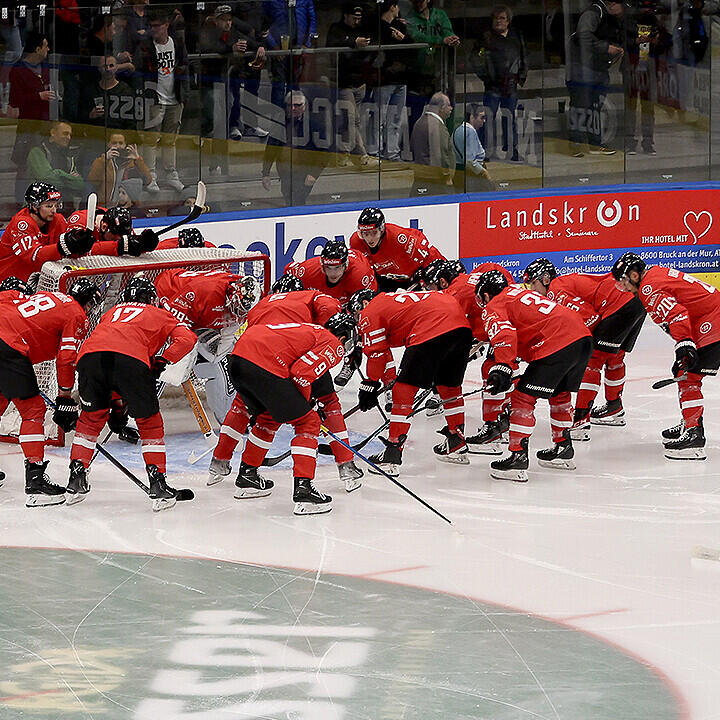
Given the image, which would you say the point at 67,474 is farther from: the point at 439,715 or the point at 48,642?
the point at 439,715

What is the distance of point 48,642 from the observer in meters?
4.31

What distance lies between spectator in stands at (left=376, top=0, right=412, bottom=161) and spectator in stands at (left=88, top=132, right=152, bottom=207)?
1.94 meters

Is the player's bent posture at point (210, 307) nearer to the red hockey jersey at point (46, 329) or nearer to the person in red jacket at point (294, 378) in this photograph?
the red hockey jersey at point (46, 329)

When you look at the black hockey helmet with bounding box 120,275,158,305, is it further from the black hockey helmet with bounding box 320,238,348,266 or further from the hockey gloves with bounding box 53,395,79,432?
the black hockey helmet with bounding box 320,238,348,266

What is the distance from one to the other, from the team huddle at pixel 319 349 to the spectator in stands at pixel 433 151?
2.40 metres

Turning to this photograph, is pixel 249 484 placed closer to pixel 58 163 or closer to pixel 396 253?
pixel 396 253

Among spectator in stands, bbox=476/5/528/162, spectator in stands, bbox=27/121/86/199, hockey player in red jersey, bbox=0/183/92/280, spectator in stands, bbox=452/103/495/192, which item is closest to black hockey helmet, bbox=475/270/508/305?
hockey player in red jersey, bbox=0/183/92/280

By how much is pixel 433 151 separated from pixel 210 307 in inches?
155

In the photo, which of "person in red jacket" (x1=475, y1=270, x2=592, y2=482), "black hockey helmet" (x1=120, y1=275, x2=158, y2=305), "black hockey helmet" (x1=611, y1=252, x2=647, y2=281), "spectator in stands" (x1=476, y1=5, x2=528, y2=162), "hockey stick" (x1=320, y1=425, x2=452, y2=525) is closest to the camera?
"hockey stick" (x1=320, y1=425, x2=452, y2=525)

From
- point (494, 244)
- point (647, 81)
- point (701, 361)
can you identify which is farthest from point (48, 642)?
point (647, 81)

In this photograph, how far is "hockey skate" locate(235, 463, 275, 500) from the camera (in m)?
6.25

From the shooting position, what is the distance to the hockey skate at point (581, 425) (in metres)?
7.48

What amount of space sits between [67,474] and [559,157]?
19.0ft

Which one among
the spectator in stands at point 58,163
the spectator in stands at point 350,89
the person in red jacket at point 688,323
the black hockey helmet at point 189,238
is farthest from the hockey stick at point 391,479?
the spectator in stands at point 350,89
